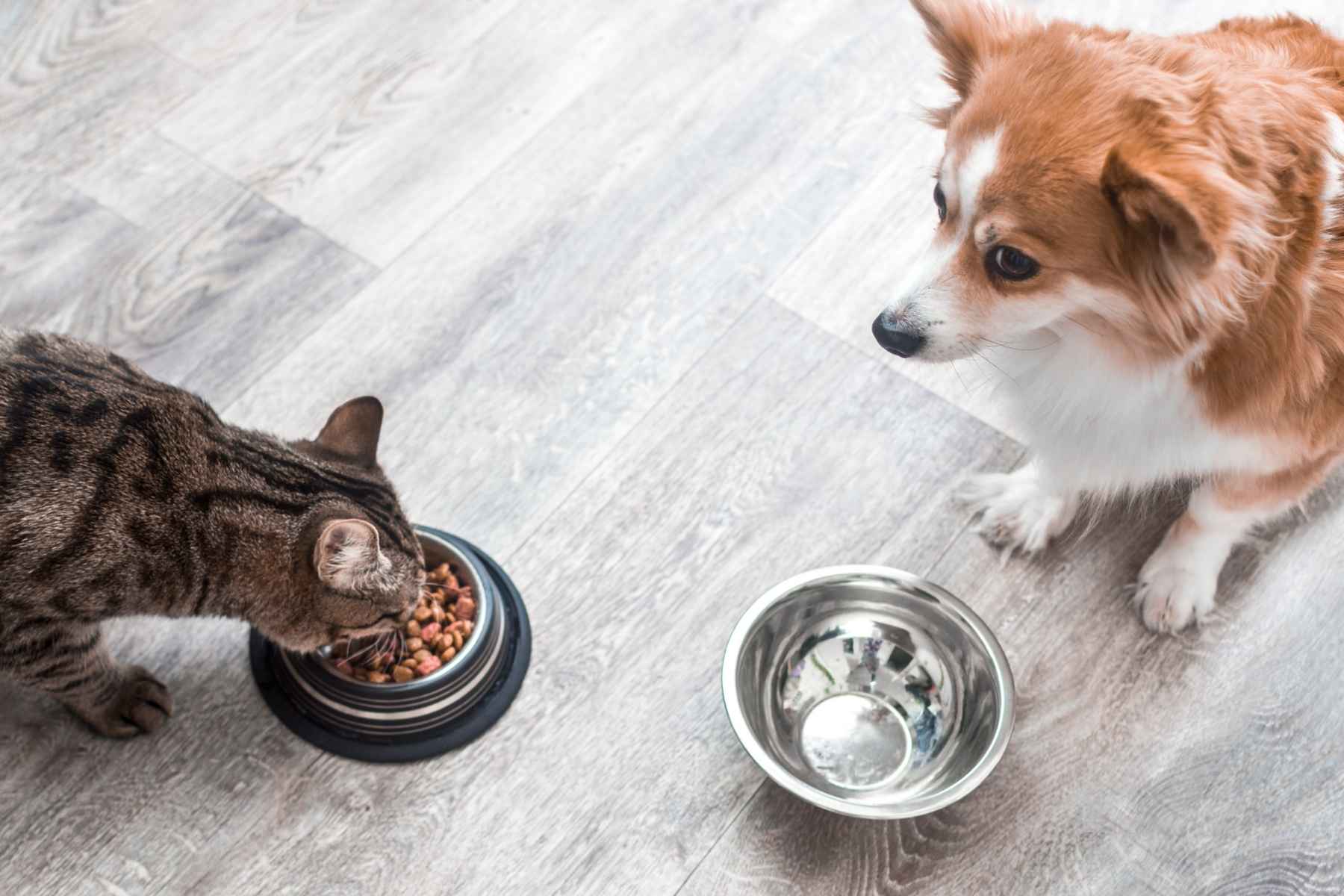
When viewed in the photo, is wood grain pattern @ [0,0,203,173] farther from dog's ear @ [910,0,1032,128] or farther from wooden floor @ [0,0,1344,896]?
dog's ear @ [910,0,1032,128]

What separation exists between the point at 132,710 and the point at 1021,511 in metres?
1.42

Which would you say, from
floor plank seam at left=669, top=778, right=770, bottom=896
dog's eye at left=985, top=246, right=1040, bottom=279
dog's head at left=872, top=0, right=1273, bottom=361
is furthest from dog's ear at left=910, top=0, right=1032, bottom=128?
floor plank seam at left=669, top=778, right=770, bottom=896

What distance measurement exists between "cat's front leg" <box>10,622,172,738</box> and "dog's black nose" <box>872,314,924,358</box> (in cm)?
115

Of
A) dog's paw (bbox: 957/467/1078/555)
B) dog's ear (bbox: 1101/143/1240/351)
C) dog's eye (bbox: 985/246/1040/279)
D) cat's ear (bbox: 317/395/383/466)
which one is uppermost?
dog's ear (bbox: 1101/143/1240/351)

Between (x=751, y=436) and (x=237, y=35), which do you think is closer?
(x=751, y=436)

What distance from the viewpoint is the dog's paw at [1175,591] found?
6.46 feet

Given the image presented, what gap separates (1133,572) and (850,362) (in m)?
0.61

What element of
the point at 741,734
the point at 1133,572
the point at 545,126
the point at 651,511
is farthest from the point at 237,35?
the point at 1133,572

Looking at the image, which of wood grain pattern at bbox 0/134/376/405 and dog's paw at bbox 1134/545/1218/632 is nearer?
dog's paw at bbox 1134/545/1218/632

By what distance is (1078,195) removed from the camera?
1370 millimetres

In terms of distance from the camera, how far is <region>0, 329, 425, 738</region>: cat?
5.12 ft

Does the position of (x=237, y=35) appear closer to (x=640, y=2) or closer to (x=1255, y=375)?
(x=640, y=2)

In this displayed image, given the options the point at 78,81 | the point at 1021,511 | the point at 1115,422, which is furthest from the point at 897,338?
the point at 78,81

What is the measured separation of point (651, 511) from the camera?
211cm
